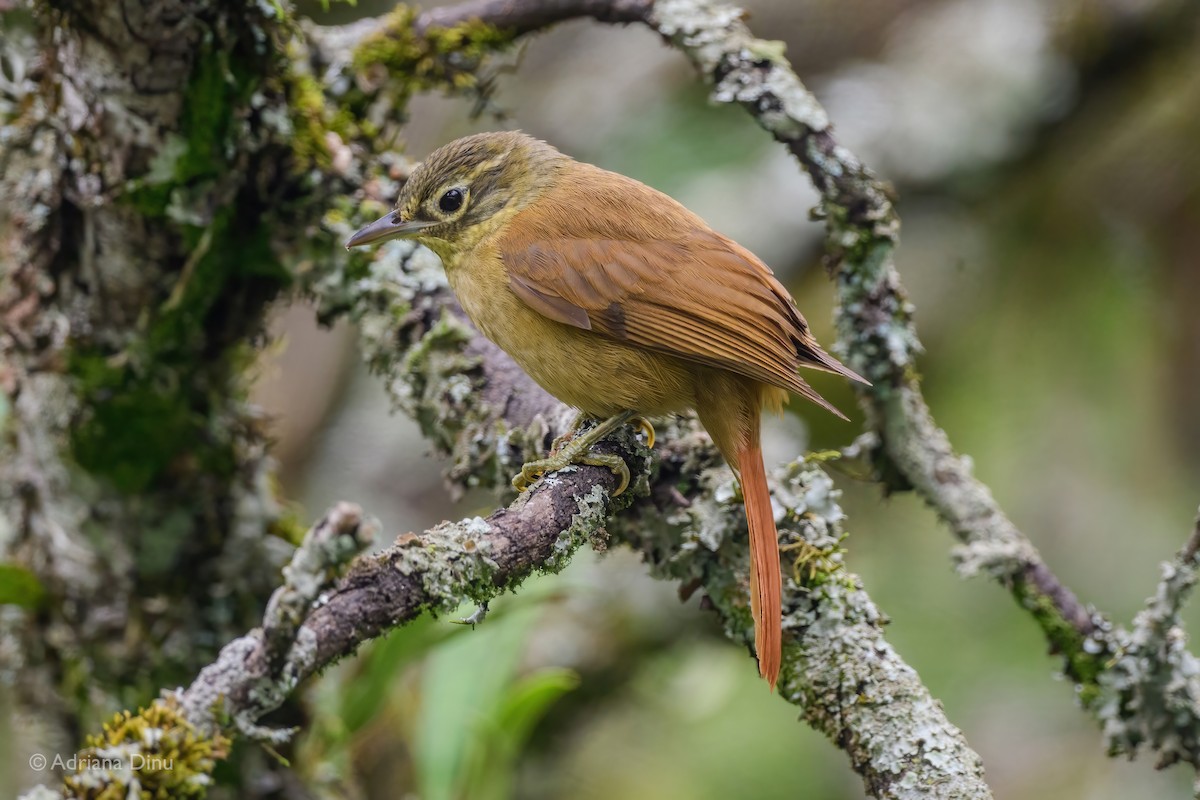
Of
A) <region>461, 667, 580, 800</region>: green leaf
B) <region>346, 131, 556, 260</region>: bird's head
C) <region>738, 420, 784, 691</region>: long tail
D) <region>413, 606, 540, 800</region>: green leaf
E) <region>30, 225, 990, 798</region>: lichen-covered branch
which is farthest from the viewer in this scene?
<region>413, 606, 540, 800</region>: green leaf

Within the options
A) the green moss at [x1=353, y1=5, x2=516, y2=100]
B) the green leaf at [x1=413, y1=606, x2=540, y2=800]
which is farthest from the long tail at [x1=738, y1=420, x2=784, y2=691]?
the green moss at [x1=353, y1=5, x2=516, y2=100]

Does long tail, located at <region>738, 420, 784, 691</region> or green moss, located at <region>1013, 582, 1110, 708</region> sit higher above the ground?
green moss, located at <region>1013, 582, 1110, 708</region>

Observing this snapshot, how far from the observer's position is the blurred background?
4.41 meters

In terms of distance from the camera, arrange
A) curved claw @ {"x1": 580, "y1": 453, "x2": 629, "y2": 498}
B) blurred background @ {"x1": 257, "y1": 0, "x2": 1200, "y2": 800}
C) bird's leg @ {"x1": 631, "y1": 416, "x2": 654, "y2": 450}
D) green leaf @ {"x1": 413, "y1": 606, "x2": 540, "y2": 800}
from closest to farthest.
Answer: curved claw @ {"x1": 580, "y1": 453, "x2": 629, "y2": 498}, bird's leg @ {"x1": 631, "y1": 416, "x2": 654, "y2": 450}, green leaf @ {"x1": 413, "y1": 606, "x2": 540, "y2": 800}, blurred background @ {"x1": 257, "y1": 0, "x2": 1200, "y2": 800}

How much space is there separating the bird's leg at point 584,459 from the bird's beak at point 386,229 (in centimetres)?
66

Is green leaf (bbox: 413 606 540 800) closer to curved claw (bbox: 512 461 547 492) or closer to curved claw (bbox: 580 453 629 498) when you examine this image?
curved claw (bbox: 512 461 547 492)

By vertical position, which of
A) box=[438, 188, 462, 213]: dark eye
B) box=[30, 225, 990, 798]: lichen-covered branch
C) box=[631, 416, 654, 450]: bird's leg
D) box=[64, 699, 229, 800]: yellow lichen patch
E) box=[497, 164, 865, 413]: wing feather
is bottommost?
box=[64, 699, 229, 800]: yellow lichen patch

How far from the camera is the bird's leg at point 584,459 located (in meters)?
2.24

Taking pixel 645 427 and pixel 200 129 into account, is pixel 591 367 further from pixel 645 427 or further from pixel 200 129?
pixel 200 129

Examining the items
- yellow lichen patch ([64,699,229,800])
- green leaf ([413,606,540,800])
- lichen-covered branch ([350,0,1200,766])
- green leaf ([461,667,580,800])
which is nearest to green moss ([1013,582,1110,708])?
lichen-covered branch ([350,0,1200,766])

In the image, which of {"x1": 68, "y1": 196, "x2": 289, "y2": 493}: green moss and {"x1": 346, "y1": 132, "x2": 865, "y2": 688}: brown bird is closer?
{"x1": 346, "y1": 132, "x2": 865, "y2": 688}: brown bird

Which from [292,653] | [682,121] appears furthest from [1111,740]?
[682,121]

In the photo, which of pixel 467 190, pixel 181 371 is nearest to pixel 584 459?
pixel 467 190

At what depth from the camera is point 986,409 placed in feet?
15.3
